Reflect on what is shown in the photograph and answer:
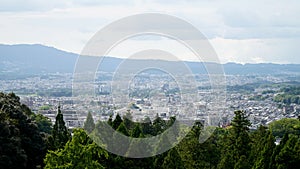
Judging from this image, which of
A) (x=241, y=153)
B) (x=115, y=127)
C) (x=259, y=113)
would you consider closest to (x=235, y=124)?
(x=241, y=153)

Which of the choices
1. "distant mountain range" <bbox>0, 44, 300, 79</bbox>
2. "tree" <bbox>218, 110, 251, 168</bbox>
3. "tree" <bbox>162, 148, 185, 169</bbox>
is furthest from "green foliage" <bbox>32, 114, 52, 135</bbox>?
"distant mountain range" <bbox>0, 44, 300, 79</bbox>

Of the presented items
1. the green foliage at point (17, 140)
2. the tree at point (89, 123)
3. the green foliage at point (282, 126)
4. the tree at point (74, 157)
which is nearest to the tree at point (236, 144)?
the tree at point (89, 123)

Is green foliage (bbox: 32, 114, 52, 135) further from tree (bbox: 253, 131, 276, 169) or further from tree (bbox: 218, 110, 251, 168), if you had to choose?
tree (bbox: 253, 131, 276, 169)

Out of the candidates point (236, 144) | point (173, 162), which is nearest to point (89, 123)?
point (173, 162)

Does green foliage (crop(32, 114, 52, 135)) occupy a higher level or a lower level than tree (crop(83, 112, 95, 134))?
lower

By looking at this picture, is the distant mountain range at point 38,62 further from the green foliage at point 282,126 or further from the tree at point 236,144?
Result: the tree at point 236,144

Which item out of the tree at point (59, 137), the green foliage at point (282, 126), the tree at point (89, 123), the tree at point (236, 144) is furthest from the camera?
the green foliage at point (282, 126)

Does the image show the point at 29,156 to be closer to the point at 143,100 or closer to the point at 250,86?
the point at 143,100

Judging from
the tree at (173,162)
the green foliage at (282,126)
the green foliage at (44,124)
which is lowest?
the green foliage at (282,126)
